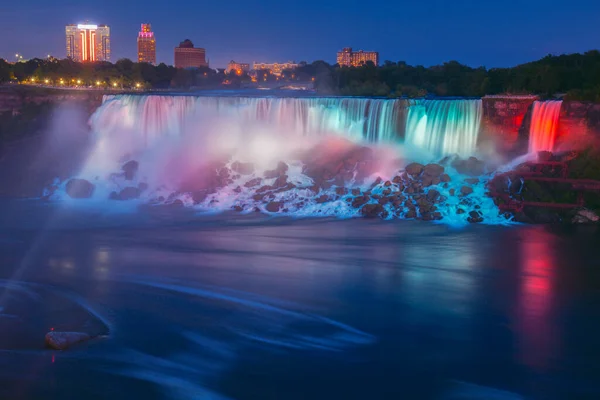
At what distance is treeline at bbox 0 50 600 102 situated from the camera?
2845 centimetres

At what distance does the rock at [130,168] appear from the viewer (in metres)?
27.6

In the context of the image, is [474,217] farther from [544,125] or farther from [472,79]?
[472,79]

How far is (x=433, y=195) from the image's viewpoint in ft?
74.2

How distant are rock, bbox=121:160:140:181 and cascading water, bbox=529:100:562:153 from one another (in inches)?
571

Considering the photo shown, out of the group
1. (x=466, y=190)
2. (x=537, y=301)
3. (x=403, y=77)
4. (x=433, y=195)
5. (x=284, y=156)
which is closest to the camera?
(x=537, y=301)

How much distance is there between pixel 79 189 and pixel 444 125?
13.4 m

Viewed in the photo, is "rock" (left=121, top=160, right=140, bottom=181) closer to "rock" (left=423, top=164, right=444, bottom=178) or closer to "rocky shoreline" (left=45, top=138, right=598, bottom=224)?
"rocky shoreline" (left=45, top=138, right=598, bottom=224)

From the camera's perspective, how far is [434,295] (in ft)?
48.2

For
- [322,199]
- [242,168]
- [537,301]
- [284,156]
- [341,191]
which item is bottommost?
[537,301]

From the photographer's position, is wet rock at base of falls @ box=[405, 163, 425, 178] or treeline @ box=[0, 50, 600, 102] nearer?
wet rock at base of falls @ box=[405, 163, 425, 178]

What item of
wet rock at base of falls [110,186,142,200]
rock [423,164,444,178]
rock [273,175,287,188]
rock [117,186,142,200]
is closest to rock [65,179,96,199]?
wet rock at base of falls [110,186,142,200]

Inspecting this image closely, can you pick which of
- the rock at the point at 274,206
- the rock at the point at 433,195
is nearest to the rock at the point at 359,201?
the rock at the point at 433,195

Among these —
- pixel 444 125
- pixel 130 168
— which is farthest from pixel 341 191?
pixel 130 168

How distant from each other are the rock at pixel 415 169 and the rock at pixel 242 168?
5926 millimetres
